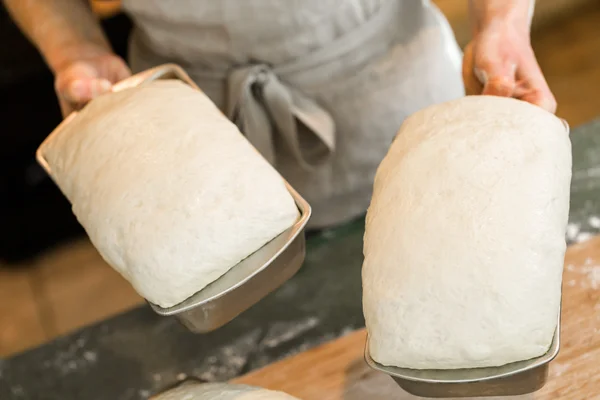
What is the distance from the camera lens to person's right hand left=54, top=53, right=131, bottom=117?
2.22ft

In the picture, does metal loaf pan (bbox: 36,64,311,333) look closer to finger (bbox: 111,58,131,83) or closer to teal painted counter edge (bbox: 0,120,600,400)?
teal painted counter edge (bbox: 0,120,600,400)

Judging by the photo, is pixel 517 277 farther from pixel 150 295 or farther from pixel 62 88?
pixel 62 88

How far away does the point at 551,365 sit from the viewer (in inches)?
23.2

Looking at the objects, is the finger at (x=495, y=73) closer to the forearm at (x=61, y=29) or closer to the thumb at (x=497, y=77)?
the thumb at (x=497, y=77)

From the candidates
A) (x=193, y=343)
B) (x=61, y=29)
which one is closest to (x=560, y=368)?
(x=193, y=343)

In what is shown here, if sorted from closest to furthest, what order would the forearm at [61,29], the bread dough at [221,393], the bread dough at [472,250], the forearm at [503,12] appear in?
1. the bread dough at [472,250]
2. the bread dough at [221,393]
3. the forearm at [503,12]
4. the forearm at [61,29]

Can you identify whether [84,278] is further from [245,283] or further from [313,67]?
[245,283]

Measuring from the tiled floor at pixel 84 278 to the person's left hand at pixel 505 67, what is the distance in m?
0.96

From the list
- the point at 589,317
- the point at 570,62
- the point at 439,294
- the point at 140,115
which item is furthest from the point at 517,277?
the point at 570,62

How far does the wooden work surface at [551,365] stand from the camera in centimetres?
58

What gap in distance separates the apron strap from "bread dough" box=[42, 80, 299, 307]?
16 centimetres

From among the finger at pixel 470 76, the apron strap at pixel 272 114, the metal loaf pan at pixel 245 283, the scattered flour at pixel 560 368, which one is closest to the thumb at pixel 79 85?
the apron strap at pixel 272 114

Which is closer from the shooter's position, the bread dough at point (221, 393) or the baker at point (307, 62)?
the bread dough at point (221, 393)

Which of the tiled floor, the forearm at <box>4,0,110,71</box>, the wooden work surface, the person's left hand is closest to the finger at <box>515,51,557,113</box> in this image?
the person's left hand
